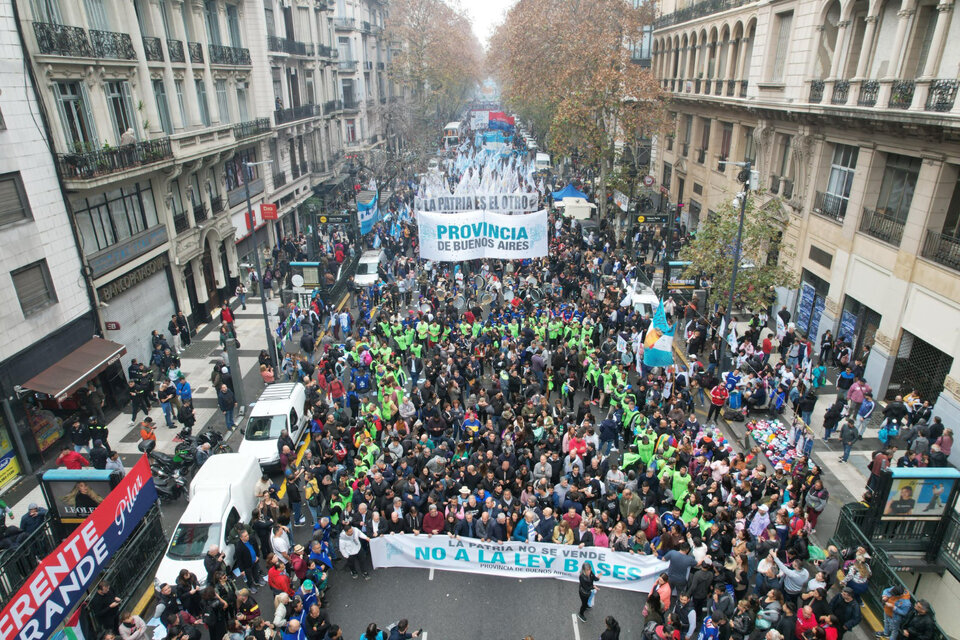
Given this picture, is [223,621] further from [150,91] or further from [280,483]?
[150,91]

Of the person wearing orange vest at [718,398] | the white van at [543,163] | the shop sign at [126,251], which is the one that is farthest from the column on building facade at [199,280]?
the white van at [543,163]

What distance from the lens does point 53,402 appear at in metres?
17.1

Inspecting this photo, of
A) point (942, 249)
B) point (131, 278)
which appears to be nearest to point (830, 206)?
point (942, 249)

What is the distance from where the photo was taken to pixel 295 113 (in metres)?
37.6

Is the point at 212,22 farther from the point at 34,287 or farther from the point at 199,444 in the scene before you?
the point at 199,444

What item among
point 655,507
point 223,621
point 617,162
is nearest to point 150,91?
point 223,621

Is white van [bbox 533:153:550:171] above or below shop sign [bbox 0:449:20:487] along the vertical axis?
above

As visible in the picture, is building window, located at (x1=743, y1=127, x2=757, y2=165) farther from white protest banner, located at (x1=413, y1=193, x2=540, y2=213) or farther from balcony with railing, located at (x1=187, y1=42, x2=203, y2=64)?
balcony with railing, located at (x1=187, y1=42, x2=203, y2=64)

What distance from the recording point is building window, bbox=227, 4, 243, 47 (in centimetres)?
3025

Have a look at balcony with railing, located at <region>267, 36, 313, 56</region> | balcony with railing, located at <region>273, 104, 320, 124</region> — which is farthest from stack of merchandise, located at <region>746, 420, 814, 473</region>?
balcony with railing, located at <region>267, 36, 313, 56</region>

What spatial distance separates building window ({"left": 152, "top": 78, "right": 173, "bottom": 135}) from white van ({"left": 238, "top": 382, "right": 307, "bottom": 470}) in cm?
1322

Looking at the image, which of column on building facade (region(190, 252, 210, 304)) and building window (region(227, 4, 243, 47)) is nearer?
column on building facade (region(190, 252, 210, 304))

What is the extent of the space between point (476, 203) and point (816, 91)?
1384cm

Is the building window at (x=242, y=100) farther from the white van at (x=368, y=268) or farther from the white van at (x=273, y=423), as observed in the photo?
the white van at (x=273, y=423)
